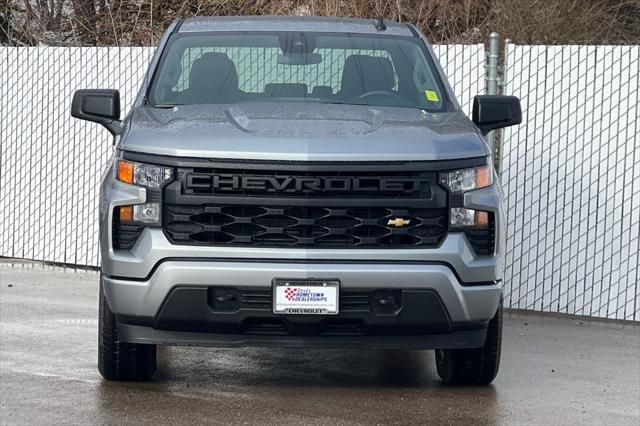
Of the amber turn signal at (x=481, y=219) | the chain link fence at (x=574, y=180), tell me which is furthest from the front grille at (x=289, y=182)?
the chain link fence at (x=574, y=180)

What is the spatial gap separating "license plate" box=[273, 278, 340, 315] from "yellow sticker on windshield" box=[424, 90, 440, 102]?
1816 mm

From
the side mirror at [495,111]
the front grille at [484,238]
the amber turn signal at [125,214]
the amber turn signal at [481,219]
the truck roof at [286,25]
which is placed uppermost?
the truck roof at [286,25]

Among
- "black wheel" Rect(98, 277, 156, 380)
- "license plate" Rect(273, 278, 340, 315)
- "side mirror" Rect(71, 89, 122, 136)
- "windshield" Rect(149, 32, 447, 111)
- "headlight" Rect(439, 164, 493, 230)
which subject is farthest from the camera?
"windshield" Rect(149, 32, 447, 111)

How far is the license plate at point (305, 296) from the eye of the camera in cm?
678

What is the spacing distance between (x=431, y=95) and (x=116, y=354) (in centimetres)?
237

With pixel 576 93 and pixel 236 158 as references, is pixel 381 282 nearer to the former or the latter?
pixel 236 158

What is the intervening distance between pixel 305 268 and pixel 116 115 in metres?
1.84

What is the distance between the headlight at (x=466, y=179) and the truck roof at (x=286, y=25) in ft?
6.09

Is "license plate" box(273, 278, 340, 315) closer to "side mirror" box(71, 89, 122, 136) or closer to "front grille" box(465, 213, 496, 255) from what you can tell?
"front grille" box(465, 213, 496, 255)

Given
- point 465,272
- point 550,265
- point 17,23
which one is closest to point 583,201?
point 550,265

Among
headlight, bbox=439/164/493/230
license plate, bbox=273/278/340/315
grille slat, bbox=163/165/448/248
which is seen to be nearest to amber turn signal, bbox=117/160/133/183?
grille slat, bbox=163/165/448/248

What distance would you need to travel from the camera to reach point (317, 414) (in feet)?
22.7

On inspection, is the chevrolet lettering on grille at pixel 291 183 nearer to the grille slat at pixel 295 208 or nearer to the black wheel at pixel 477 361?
the grille slat at pixel 295 208

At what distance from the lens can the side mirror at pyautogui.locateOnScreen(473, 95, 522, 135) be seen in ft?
26.5
